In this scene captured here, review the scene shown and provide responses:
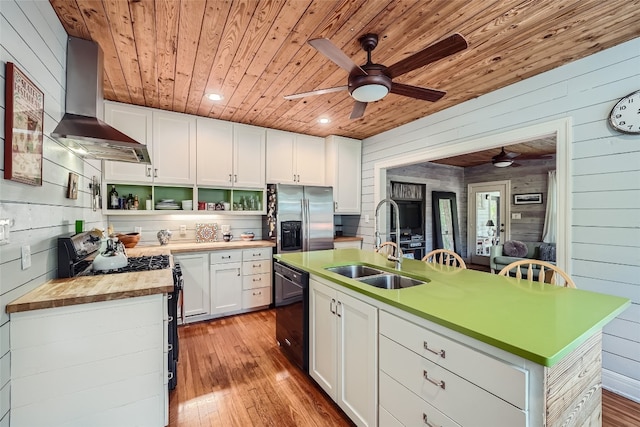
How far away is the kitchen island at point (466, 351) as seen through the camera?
0.92 metres

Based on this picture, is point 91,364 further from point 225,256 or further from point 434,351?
point 225,256

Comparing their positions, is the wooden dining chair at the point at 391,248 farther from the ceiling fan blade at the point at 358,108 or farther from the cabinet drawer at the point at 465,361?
the ceiling fan blade at the point at 358,108

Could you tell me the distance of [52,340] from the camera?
135cm

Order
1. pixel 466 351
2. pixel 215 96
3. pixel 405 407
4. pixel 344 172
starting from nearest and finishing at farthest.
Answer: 1. pixel 466 351
2. pixel 405 407
3. pixel 215 96
4. pixel 344 172

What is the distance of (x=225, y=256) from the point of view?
348 centimetres

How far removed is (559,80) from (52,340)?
3900 millimetres

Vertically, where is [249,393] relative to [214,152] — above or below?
below

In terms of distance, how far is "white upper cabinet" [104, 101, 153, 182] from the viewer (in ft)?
10.1

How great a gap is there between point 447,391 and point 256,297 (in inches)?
116

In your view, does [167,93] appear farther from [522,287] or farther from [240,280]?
[522,287]

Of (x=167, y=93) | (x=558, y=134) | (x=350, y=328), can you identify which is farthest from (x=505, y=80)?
(x=167, y=93)

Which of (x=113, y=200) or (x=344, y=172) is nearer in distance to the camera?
(x=113, y=200)

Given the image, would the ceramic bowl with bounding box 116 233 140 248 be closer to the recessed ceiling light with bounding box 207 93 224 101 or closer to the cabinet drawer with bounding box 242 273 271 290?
the cabinet drawer with bounding box 242 273 271 290

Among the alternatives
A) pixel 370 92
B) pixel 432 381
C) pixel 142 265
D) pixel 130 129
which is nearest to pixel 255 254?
pixel 142 265
